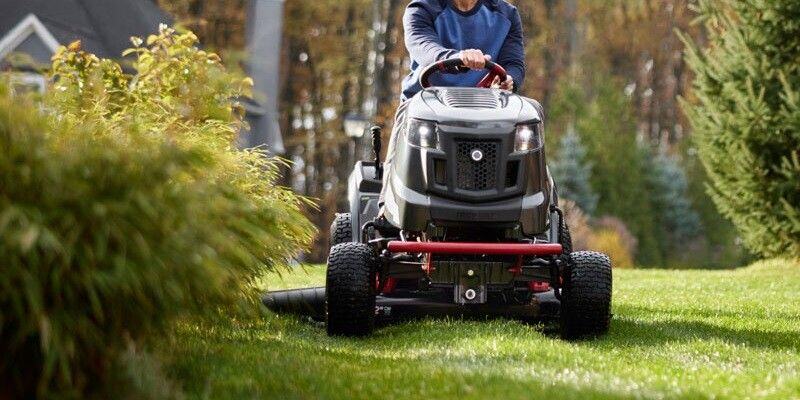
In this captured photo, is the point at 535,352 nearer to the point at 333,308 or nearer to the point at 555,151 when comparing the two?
the point at 333,308

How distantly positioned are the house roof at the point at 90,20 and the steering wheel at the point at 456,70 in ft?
52.9

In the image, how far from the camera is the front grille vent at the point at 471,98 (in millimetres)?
6898

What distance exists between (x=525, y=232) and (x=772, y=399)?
1892 mm

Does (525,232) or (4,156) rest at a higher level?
(4,156)

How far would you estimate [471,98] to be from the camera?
23.0 feet

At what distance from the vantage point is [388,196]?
7148 millimetres

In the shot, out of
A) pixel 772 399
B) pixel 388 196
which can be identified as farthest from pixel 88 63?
pixel 772 399

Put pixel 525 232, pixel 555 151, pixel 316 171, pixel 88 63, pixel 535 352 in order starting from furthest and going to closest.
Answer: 1. pixel 316 171
2. pixel 555 151
3. pixel 88 63
4. pixel 525 232
5. pixel 535 352

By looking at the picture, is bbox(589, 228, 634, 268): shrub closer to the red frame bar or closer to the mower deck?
the mower deck

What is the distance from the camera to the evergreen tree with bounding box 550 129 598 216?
3192 centimetres

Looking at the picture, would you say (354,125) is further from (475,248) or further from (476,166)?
(475,248)

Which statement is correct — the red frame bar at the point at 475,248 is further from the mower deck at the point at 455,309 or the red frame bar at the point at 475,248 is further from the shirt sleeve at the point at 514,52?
the shirt sleeve at the point at 514,52

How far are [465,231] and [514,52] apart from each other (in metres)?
1.45

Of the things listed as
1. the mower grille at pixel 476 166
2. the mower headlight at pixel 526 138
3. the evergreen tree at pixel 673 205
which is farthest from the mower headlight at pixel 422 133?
the evergreen tree at pixel 673 205
